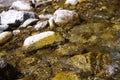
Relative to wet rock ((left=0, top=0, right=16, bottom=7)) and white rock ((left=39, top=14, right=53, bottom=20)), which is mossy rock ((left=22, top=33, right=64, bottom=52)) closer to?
white rock ((left=39, top=14, right=53, bottom=20))

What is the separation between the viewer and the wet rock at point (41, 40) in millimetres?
4793

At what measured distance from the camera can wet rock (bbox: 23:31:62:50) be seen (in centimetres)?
479

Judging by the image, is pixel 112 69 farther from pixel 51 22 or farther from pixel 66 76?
pixel 51 22

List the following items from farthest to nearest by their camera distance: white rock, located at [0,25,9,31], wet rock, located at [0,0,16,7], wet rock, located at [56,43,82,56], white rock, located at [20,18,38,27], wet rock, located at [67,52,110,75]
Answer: wet rock, located at [0,0,16,7]
white rock, located at [20,18,38,27]
white rock, located at [0,25,9,31]
wet rock, located at [56,43,82,56]
wet rock, located at [67,52,110,75]

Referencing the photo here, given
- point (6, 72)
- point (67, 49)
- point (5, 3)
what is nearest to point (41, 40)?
point (67, 49)

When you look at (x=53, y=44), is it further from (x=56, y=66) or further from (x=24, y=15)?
(x=24, y=15)

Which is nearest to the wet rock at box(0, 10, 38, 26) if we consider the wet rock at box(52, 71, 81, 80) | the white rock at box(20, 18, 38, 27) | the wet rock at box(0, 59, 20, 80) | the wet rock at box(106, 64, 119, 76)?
the white rock at box(20, 18, 38, 27)

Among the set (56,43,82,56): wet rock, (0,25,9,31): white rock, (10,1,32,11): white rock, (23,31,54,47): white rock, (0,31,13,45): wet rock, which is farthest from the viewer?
(10,1,32,11): white rock

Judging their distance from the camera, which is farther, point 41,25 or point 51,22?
point 41,25

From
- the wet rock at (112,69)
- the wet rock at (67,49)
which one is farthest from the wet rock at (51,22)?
the wet rock at (112,69)

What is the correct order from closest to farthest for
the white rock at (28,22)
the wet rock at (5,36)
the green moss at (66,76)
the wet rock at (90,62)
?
the green moss at (66,76)
the wet rock at (90,62)
the wet rock at (5,36)
the white rock at (28,22)

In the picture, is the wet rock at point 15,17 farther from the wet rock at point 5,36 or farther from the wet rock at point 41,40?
the wet rock at point 41,40

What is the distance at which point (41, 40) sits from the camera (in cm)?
485

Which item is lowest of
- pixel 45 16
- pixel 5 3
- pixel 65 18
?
pixel 5 3
